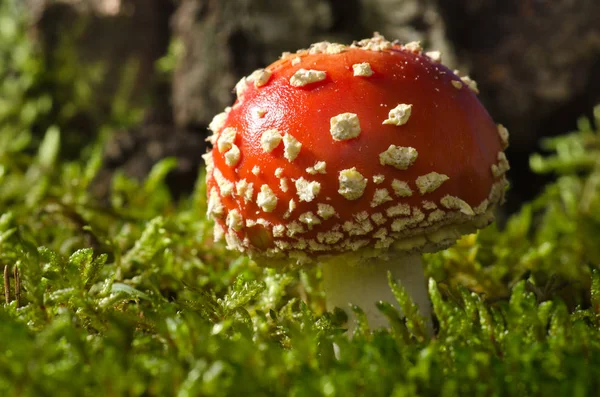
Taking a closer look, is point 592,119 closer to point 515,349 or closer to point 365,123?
point 365,123

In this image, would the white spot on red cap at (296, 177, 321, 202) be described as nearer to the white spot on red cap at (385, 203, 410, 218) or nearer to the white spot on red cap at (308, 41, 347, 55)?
the white spot on red cap at (385, 203, 410, 218)

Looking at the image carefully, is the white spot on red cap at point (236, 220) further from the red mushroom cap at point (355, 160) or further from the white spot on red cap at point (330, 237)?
the white spot on red cap at point (330, 237)

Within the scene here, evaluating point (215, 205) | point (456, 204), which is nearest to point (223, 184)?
point (215, 205)

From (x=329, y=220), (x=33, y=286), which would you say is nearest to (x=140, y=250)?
(x=33, y=286)

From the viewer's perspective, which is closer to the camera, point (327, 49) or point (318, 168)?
point (318, 168)

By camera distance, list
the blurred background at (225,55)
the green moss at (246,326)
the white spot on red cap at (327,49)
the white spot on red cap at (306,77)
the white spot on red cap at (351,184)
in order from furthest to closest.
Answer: the blurred background at (225,55) → the white spot on red cap at (327,49) → the white spot on red cap at (306,77) → the white spot on red cap at (351,184) → the green moss at (246,326)

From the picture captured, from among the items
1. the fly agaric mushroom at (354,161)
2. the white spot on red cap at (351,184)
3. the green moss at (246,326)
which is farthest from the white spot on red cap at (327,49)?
the green moss at (246,326)

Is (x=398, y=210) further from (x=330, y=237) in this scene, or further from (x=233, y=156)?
(x=233, y=156)
